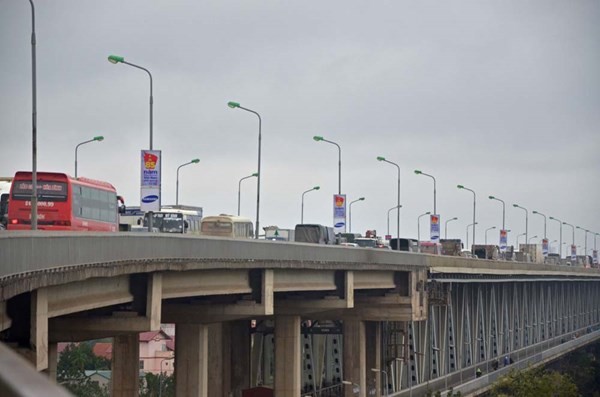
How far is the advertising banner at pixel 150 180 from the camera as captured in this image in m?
41.2

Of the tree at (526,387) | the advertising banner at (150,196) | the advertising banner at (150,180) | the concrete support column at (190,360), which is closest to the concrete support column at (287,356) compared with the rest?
the concrete support column at (190,360)

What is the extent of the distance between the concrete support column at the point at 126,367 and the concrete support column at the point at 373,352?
30253 millimetres

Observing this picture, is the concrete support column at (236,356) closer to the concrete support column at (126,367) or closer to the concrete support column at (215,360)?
the concrete support column at (215,360)

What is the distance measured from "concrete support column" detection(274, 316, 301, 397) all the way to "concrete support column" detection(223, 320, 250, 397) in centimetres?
1065

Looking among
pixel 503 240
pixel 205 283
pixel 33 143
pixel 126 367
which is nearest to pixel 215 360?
pixel 126 367

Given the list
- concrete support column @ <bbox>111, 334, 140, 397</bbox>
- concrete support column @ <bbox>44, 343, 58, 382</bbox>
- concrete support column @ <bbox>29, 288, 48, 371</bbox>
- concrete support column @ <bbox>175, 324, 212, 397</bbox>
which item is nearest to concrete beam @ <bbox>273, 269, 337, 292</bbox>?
concrete support column @ <bbox>175, 324, 212, 397</bbox>

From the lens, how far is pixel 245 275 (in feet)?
144

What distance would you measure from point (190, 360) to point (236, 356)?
976 inches

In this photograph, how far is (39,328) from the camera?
21656 mm

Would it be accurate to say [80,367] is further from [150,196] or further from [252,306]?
[150,196]

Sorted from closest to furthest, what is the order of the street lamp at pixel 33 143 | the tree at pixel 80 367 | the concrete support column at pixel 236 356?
the street lamp at pixel 33 143
the concrete support column at pixel 236 356
the tree at pixel 80 367

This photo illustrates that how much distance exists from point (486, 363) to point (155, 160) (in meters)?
72.4

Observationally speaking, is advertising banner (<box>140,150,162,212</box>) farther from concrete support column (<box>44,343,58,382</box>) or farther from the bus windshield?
the bus windshield

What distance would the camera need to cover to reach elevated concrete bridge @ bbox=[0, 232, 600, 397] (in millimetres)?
22734
